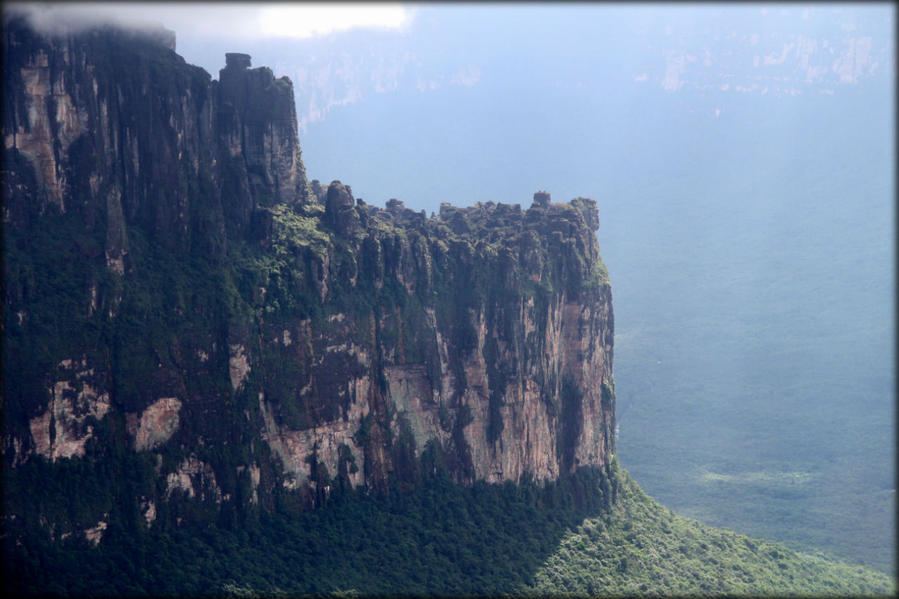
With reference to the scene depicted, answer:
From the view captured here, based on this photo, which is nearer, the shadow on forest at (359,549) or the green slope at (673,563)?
the shadow on forest at (359,549)

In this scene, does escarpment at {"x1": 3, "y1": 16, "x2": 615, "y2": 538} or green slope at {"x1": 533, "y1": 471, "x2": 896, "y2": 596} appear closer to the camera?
escarpment at {"x1": 3, "y1": 16, "x2": 615, "y2": 538}

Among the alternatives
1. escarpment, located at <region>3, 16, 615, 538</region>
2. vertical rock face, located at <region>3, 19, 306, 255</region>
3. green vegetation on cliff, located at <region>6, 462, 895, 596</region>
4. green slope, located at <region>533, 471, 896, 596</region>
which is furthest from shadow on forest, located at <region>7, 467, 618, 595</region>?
vertical rock face, located at <region>3, 19, 306, 255</region>

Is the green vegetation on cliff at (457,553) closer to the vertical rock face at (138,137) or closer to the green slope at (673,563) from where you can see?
the green slope at (673,563)

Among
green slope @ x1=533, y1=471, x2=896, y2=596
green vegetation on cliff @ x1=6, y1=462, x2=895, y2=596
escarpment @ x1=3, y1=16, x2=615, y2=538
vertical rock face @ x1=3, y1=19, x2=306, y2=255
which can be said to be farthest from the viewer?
green slope @ x1=533, y1=471, x2=896, y2=596

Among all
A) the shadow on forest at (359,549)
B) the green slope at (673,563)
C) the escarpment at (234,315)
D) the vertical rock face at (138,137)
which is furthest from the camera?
the green slope at (673,563)

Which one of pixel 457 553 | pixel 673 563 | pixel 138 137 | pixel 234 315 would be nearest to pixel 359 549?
pixel 457 553

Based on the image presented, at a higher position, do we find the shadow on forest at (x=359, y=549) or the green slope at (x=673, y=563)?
the shadow on forest at (x=359, y=549)

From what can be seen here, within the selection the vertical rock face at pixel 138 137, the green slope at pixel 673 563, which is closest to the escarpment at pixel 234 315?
the vertical rock face at pixel 138 137

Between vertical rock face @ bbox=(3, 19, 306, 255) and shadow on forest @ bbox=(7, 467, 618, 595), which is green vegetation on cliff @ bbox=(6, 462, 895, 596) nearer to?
shadow on forest @ bbox=(7, 467, 618, 595)

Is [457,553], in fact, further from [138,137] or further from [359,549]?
[138,137]
